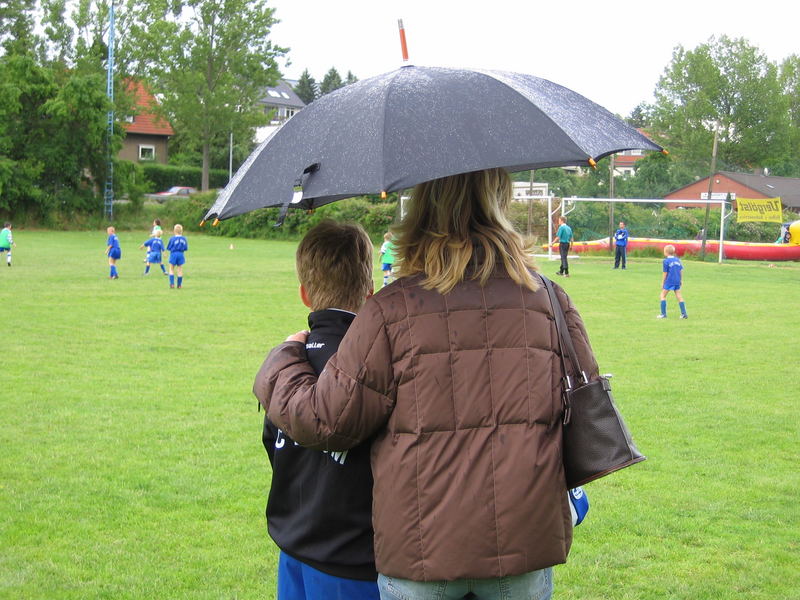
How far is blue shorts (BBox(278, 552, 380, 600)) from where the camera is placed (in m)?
2.57

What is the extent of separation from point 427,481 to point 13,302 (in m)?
17.5

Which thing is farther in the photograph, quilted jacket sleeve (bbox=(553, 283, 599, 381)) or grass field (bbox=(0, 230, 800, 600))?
grass field (bbox=(0, 230, 800, 600))

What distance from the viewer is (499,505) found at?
2.22m

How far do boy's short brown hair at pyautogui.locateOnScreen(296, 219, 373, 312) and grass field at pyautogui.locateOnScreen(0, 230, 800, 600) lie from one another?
2560 mm

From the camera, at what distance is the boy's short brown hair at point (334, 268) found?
2.69m

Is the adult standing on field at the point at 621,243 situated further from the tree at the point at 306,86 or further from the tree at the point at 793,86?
the tree at the point at 306,86

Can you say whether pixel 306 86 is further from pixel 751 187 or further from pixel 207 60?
pixel 751 187

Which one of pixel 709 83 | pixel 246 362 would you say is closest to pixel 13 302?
pixel 246 362

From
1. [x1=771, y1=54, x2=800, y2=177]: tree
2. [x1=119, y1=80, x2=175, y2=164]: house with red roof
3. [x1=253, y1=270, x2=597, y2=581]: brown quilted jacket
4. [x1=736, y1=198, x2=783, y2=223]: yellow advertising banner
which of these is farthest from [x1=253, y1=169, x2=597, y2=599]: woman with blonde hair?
[x1=771, y1=54, x2=800, y2=177]: tree

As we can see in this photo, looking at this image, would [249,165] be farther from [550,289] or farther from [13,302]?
[13,302]

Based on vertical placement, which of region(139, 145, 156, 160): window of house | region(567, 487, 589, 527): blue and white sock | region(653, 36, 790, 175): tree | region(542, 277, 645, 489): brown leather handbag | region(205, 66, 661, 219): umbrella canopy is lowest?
region(567, 487, 589, 527): blue and white sock

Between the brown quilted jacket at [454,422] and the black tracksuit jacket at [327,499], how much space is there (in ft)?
0.61

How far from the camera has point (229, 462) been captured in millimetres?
7043

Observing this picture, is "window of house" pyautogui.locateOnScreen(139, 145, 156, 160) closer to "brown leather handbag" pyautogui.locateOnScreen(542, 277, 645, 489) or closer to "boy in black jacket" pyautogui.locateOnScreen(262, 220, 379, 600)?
"boy in black jacket" pyautogui.locateOnScreen(262, 220, 379, 600)
